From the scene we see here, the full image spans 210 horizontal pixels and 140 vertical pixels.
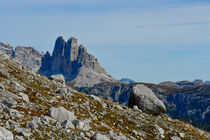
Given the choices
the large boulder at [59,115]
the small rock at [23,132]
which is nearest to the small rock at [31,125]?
the small rock at [23,132]

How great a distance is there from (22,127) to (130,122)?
1854cm

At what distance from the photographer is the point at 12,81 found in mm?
33844

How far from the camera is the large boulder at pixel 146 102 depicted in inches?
1982

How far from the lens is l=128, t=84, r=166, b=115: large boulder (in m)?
50.3

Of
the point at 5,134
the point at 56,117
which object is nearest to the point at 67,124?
the point at 56,117

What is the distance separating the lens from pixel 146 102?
5097 cm

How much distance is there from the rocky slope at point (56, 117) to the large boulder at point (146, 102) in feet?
27.0

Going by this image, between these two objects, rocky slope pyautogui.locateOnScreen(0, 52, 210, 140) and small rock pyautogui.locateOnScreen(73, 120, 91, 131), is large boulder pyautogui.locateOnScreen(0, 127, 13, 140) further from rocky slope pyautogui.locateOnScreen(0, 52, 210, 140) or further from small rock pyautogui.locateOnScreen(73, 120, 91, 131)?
small rock pyautogui.locateOnScreen(73, 120, 91, 131)

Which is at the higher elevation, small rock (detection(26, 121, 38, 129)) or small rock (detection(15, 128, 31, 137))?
small rock (detection(26, 121, 38, 129))

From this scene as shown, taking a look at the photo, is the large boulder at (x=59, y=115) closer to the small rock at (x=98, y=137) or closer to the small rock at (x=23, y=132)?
the small rock at (x=98, y=137)

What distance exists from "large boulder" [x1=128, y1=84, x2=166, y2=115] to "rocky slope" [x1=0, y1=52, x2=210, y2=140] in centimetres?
823

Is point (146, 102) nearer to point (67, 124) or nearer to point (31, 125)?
point (67, 124)

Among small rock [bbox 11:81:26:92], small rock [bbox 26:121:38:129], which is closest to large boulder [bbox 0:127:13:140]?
small rock [bbox 26:121:38:129]

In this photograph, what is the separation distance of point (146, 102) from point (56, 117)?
93.9 feet
